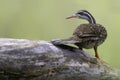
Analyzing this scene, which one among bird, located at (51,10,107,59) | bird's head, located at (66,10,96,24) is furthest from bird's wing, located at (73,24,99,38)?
bird's head, located at (66,10,96,24)

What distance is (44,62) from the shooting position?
2.21 m

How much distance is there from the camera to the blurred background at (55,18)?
3432 millimetres

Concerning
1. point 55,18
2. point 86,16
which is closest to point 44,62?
point 86,16

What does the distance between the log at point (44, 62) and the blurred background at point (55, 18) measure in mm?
1078

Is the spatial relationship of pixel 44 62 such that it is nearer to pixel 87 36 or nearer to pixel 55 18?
pixel 87 36

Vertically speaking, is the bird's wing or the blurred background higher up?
the blurred background

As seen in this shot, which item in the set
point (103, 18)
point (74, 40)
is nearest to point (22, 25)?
point (103, 18)

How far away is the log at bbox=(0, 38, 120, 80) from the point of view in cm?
217

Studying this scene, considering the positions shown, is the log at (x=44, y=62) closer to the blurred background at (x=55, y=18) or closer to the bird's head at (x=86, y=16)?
the bird's head at (x=86, y=16)

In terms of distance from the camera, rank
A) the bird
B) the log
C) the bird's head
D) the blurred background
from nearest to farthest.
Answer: the log
the bird
the bird's head
the blurred background

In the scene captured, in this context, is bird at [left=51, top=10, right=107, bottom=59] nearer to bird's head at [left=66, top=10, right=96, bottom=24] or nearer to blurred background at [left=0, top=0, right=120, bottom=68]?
bird's head at [left=66, top=10, right=96, bottom=24]

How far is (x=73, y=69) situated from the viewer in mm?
2271

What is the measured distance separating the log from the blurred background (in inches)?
42.5

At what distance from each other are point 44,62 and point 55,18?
4.35ft
